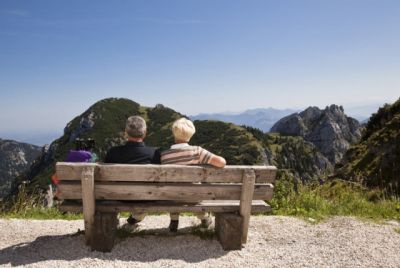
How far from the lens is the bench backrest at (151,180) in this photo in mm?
5805

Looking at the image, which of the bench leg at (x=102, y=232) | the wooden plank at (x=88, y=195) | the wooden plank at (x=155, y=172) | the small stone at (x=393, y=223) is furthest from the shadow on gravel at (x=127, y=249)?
the small stone at (x=393, y=223)

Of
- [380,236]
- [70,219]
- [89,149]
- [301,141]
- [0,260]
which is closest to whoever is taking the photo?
[0,260]

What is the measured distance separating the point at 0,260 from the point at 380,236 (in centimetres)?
647

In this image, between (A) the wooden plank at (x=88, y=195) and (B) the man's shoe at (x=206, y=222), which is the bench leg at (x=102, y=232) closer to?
(A) the wooden plank at (x=88, y=195)

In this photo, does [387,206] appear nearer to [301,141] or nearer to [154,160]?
[154,160]

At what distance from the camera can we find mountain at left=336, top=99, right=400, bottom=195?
25.5m

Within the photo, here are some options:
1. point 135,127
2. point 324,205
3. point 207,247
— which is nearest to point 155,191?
point 135,127

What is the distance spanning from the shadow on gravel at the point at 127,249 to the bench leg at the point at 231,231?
16cm

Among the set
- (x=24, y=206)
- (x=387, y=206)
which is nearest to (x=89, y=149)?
(x=24, y=206)

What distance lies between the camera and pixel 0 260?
5734mm

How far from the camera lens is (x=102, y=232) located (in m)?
6.00

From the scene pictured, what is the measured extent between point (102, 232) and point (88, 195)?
64 centimetres

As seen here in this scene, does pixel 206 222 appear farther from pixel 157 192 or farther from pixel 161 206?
pixel 157 192

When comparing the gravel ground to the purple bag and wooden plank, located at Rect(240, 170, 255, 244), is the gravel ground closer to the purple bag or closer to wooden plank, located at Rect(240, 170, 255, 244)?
wooden plank, located at Rect(240, 170, 255, 244)
